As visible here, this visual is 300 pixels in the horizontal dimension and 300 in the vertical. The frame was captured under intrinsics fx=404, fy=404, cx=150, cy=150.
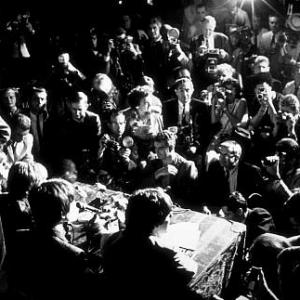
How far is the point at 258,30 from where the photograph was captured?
277 inches

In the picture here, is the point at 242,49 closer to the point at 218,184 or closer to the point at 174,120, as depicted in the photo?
the point at 174,120

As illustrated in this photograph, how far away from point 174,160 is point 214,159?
16.2 inches

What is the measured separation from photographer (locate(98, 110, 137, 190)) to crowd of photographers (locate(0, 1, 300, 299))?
0.01 metres

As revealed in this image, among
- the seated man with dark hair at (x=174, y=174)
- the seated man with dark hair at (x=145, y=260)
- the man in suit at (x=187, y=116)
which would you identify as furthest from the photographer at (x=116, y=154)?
the seated man with dark hair at (x=145, y=260)

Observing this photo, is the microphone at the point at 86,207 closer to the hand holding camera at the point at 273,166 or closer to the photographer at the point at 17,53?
the hand holding camera at the point at 273,166

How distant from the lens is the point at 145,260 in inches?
79.2

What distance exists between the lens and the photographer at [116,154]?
167 inches

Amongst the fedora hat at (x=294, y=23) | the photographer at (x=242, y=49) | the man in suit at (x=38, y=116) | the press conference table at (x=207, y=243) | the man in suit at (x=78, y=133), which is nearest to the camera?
the press conference table at (x=207, y=243)

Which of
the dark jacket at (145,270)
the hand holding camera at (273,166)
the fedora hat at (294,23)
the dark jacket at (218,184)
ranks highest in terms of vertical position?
the fedora hat at (294,23)

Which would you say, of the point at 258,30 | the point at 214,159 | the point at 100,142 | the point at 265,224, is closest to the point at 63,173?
the point at 100,142

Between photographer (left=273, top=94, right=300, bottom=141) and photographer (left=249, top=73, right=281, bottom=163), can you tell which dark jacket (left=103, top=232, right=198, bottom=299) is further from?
photographer (left=273, top=94, right=300, bottom=141)

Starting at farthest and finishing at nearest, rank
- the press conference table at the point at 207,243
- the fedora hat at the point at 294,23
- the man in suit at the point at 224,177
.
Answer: the fedora hat at the point at 294,23 < the man in suit at the point at 224,177 < the press conference table at the point at 207,243

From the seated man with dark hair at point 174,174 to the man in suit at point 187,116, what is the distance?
2.69ft

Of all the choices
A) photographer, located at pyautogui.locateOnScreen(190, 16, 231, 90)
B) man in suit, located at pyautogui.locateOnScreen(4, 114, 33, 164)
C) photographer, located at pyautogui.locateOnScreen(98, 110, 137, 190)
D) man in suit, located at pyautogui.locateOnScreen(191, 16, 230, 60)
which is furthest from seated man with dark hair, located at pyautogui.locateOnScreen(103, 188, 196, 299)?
man in suit, located at pyautogui.locateOnScreen(191, 16, 230, 60)
